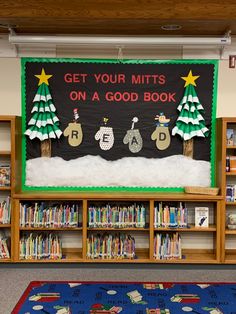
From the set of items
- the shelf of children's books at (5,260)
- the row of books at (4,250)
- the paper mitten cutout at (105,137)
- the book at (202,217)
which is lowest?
the shelf of children's books at (5,260)

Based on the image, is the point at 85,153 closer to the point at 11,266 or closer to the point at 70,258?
the point at 70,258

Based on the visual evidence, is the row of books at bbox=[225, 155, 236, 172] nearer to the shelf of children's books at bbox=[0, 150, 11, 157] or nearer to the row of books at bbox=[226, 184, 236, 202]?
the row of books at bbox=[226, 184, 236, 202]

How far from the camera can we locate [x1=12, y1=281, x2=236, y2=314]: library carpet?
3.74 metres

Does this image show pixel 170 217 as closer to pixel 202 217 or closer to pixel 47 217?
pixel 202 217

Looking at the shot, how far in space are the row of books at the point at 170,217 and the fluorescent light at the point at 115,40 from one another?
186cm

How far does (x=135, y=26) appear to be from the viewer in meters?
4.53

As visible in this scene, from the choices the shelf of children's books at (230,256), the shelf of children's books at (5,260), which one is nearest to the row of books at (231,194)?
the shelf of children's books at (230,256)

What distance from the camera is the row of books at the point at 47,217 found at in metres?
4.87

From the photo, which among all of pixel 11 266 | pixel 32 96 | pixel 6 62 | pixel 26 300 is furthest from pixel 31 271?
pixel 6 62

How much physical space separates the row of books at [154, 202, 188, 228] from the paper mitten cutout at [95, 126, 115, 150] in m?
0.97

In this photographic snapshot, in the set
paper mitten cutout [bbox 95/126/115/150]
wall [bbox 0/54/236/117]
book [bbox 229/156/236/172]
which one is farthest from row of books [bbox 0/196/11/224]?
book [bbox 229/156/236/172]

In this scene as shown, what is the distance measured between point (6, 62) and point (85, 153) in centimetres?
147

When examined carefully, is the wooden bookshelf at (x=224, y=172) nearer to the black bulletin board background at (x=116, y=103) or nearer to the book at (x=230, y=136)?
the book at (x=230, y=136)

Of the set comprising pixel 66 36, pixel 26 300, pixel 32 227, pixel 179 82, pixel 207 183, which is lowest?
pixel 26 300
